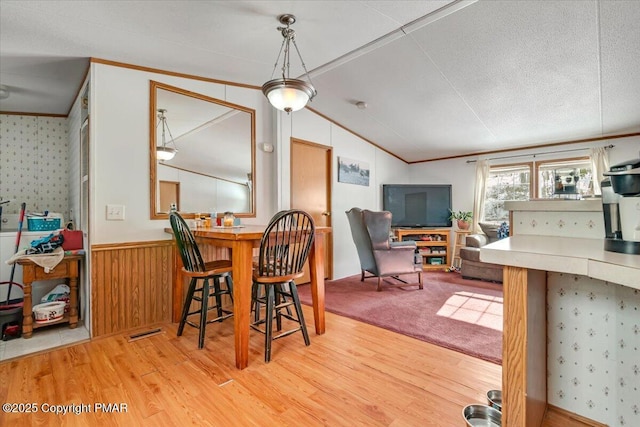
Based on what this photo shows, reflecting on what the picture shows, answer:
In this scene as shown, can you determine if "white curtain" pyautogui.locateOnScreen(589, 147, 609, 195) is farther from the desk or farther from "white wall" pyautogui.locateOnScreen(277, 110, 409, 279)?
the desk

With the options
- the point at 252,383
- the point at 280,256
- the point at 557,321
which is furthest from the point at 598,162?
the point at 252,383

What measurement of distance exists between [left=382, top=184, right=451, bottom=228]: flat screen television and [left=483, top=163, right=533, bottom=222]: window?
2.27 feet

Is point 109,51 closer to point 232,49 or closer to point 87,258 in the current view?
point 232,49

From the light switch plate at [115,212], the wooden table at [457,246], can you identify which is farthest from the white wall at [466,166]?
the light switch plate at [115,212]

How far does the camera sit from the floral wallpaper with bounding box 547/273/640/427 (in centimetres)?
123

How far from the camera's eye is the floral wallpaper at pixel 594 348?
123cm

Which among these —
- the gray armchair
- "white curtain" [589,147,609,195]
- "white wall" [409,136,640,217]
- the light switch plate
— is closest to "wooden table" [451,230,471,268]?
"white wall" [409,136,640,217]

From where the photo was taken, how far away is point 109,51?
94.3 inches

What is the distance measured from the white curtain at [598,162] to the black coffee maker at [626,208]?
4328 millimetres

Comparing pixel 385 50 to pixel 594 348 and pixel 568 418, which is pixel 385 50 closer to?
pixel 594 348

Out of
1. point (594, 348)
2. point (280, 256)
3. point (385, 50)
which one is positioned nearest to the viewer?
point (594, 348)

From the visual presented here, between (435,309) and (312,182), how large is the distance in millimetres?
2270

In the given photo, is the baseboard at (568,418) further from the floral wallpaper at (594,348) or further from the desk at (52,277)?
the desk at (52,277)

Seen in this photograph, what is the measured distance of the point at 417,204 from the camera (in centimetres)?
555
